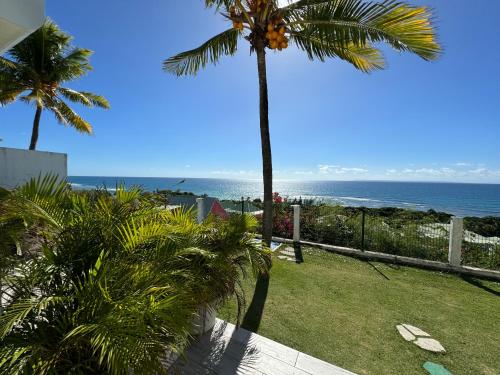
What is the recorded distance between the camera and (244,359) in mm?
3008

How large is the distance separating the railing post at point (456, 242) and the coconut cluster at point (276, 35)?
223 inches

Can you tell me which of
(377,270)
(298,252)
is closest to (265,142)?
(298,252)

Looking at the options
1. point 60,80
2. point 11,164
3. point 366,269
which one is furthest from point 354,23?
point 60,80

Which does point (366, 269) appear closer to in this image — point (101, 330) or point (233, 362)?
point (233, 362)

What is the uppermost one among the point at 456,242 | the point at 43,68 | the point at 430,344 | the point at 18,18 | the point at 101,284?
the point at 43,68

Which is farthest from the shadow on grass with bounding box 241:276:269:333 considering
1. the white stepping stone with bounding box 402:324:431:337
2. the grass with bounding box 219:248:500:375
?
the white stepping stone with bounding box 402:324:431:337

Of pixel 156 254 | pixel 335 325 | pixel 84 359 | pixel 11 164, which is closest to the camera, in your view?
pixel 84 359

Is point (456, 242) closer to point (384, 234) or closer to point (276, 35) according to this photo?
point (384, 234)

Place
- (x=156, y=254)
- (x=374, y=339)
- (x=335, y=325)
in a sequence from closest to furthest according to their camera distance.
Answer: (x=156, y=254) < (x=374, y=339) < (x=335, y=325)

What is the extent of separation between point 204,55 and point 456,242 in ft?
24.5

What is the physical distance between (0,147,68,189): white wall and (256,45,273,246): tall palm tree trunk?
5931 millimetres

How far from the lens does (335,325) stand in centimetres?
382

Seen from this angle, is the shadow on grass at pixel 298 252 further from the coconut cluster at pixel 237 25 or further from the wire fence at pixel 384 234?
the coconut cluster at pixel 237 25

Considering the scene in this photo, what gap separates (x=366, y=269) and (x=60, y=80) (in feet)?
47.3
